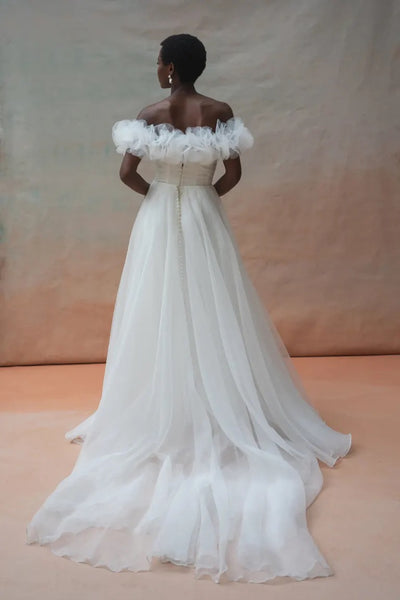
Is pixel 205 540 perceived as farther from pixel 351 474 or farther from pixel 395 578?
pixel 351 474

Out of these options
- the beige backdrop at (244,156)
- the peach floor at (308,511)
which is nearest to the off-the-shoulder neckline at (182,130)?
the peach floor at (308,511)

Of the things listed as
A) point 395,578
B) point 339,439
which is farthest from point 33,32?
point 395,578

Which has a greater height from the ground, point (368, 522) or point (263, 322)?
point (263, 322)

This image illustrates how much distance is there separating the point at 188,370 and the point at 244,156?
6.40ft

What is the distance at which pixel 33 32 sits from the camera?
14.9 feet

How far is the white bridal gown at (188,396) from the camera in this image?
8.95 ft

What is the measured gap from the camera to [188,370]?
3.13 metres

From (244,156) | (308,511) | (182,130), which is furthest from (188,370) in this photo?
(244,156)

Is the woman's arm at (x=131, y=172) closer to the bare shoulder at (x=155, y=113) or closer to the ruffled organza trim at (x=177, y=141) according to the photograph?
the ruffled organza trim at (x=177, y=141)

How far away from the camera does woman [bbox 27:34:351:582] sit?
2.83 meters

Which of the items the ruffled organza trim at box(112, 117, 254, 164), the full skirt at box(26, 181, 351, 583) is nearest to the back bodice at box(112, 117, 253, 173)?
the ruffled organza trim at box(112, 117, 254, 164)

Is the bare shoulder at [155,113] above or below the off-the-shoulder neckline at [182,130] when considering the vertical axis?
above

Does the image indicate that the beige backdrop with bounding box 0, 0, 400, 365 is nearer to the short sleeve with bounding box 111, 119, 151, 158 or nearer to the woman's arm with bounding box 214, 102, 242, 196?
the woman's arm with bounding box 214, 102, 242, 196

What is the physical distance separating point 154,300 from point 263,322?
1.68 feet
